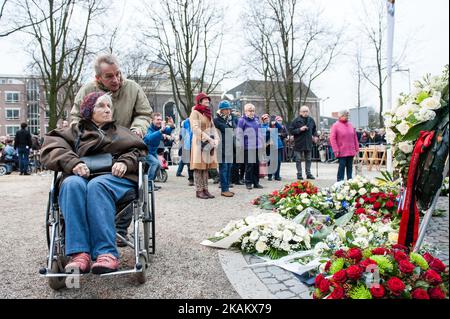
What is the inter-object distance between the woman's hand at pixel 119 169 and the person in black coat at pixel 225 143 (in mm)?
5001

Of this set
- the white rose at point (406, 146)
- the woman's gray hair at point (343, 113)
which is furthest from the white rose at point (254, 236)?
the woman's gray hair at point (343, 113)

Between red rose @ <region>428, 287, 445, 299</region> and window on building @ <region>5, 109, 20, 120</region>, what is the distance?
87.4 m

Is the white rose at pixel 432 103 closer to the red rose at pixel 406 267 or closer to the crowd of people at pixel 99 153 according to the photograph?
the red rose at pixel 406 267

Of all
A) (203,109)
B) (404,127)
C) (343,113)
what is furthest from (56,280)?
(343,113)

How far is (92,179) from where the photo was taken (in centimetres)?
338

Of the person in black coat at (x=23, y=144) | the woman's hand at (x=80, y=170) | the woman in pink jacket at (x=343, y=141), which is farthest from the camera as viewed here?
the person in black coat at (x=23, y=144)

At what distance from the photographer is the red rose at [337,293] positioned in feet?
7.83

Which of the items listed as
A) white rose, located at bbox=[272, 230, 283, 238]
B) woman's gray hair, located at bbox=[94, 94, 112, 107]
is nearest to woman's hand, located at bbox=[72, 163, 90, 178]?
woman's gray hair, located at bbox=[94, 94, 112, 107]

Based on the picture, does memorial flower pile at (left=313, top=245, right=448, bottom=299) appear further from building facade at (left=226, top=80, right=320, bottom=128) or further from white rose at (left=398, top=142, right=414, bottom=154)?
building facade at (left=226, top=80, right=320, bottom=128)

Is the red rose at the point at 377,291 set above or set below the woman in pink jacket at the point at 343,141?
below

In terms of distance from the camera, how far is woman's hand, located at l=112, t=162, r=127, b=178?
347 centimetres

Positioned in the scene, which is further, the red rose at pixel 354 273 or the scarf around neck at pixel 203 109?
the scarf around neck at pixel 203 109

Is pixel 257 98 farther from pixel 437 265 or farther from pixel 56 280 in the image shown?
pixel 437 265

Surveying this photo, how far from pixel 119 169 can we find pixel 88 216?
48 cm
